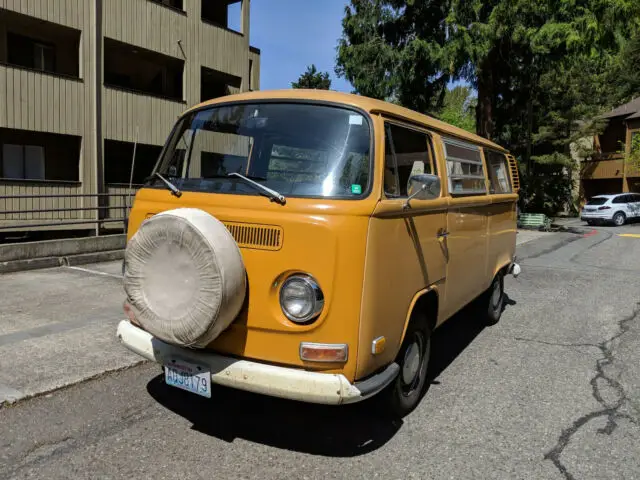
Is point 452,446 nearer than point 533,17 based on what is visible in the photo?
Yes

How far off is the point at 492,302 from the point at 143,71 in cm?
1480

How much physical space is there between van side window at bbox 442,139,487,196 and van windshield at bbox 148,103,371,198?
140cm

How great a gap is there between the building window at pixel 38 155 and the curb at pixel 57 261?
15.4 ft

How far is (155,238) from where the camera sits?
10.1 ft

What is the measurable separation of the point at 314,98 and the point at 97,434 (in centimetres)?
265

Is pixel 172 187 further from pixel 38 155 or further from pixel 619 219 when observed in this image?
pixel 619 219

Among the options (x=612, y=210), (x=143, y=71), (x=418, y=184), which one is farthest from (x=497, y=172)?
(x=612, y=210)

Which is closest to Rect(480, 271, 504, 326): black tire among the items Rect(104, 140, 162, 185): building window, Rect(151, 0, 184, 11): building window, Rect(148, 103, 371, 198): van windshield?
Rect(148, 103, 371, 198): van windshield

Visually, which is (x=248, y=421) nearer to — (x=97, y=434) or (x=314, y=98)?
(x=97, y=434)

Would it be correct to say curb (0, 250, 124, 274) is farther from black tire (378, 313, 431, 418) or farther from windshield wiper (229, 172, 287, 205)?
black tire (378, 313, 431, 418)

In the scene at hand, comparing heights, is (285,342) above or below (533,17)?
below

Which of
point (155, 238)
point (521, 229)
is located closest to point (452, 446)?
point (155, 238)

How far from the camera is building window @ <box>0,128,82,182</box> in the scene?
13.5m

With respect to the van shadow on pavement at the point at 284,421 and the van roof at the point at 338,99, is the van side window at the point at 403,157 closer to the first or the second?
the van roof at the point at 338,99
